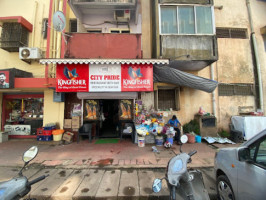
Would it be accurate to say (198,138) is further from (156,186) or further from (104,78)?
(156,186)

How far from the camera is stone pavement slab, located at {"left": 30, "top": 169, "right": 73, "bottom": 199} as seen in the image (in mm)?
2885

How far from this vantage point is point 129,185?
3.18 meters

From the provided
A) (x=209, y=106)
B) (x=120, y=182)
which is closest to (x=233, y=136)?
(x=209, y=106)

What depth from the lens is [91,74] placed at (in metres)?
5.81

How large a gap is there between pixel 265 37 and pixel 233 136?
23.6 feet

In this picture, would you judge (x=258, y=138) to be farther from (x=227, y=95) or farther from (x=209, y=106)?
(x=227, y=95)

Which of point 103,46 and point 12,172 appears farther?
point 103,46

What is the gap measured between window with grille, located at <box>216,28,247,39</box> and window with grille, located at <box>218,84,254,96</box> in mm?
3336

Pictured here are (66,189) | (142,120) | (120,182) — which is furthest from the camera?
(142,120)

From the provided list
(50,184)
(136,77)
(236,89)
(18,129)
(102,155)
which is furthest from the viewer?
(236,89)

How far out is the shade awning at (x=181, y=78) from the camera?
607 cm

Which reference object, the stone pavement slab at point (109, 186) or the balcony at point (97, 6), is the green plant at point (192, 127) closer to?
the stone pavement slab at point (109, 186)

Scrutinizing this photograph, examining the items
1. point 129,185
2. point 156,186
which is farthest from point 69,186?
point 156,186

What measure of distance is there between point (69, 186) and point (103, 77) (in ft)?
13.7
